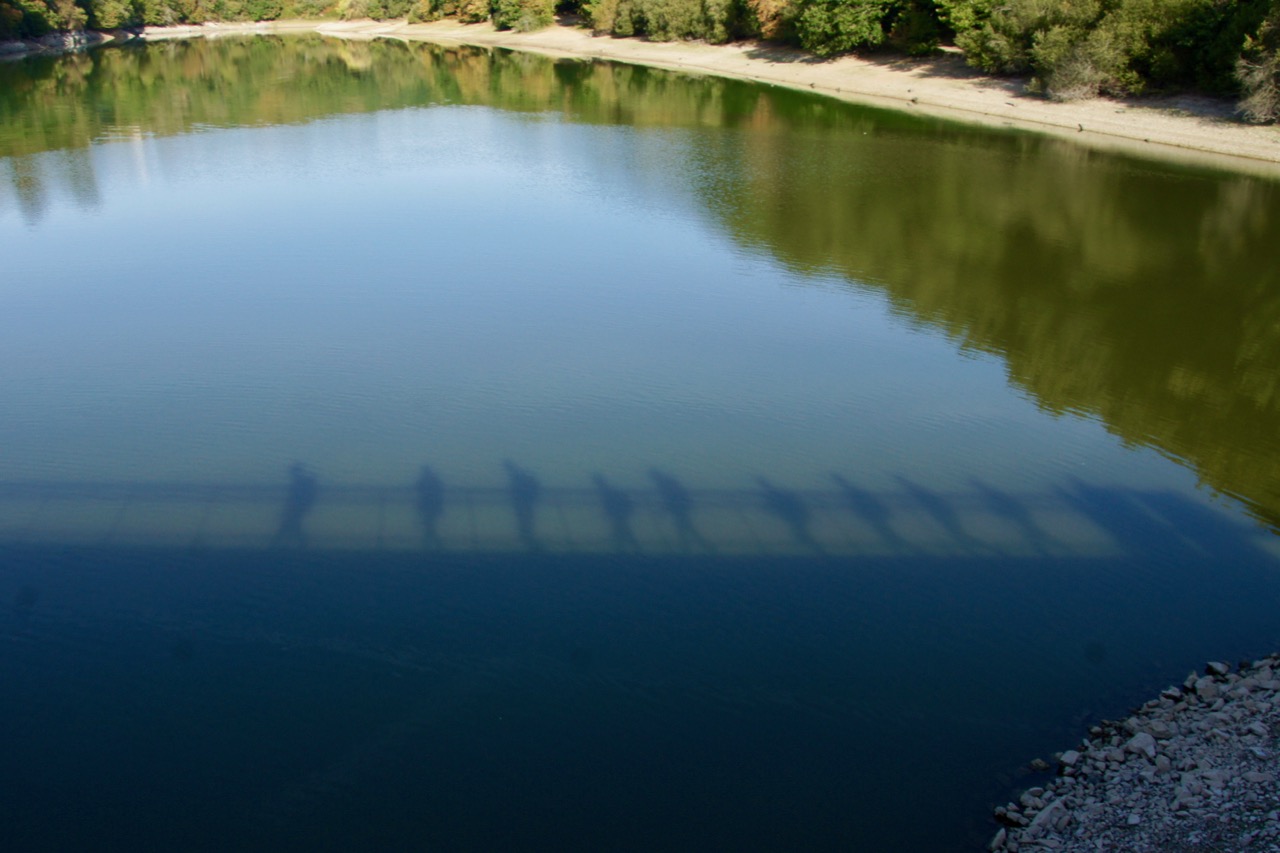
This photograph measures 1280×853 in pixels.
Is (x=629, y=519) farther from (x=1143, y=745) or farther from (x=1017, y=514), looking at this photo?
(x=1143, y=745)

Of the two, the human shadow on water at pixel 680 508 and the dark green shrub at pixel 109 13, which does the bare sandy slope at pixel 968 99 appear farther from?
the dark green shrub at pixel 109 13

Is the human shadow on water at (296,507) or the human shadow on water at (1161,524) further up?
the human shadow on water at (296,507)

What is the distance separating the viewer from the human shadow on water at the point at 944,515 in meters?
10.2

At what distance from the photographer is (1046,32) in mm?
38031

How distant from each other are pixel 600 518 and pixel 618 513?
0.22 metres

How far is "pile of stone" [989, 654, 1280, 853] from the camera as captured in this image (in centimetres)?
625

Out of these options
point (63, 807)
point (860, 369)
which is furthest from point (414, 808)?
point (860, 369)

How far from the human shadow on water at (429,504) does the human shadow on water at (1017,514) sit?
5.78 meters

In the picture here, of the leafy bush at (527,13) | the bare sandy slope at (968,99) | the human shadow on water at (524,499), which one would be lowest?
the human shadow on water at (524,499)

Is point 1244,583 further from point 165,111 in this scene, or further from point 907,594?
point 165,111

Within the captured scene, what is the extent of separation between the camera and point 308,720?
310 inches

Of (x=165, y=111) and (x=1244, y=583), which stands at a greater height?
(x=165, y=111)

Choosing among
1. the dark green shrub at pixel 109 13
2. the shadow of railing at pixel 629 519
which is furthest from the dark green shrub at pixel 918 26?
the dark green shrub at pixel 109 13

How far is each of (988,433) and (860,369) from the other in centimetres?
249
